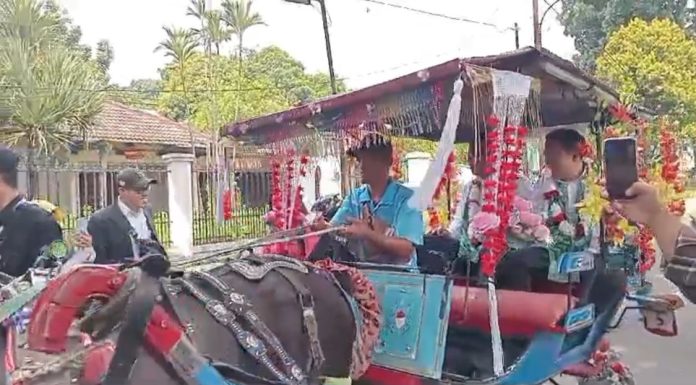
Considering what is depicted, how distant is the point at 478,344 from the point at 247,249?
4.93ft

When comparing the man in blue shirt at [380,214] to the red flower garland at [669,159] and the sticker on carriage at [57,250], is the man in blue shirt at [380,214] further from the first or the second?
the red flower garland at [669,159]

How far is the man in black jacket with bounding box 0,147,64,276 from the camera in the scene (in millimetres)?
3371

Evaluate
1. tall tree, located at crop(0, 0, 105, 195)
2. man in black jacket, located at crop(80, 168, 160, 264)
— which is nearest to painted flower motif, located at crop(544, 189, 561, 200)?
man in black jacket, located at crop(80, 168, 160, 264)

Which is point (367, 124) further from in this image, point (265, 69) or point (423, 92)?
point (265, 69)

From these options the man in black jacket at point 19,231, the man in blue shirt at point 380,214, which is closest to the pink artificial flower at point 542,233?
the man in blue shirt at point 380,214

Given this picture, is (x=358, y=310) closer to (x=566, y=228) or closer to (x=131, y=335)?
(x=131, y=335)

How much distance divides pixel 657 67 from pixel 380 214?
22.8 meters

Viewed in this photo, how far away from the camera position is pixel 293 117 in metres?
4.30

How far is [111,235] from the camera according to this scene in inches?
200

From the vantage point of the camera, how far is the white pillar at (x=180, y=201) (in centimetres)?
1243

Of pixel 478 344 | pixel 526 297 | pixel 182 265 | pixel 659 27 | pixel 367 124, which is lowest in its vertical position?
pixel 478 344

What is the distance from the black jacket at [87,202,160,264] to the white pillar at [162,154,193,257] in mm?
7248

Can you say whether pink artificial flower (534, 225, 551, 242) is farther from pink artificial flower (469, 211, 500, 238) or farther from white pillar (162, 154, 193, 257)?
white pillar (162, 154, 193, 257)

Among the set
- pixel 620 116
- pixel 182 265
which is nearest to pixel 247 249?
pixel 182 265
